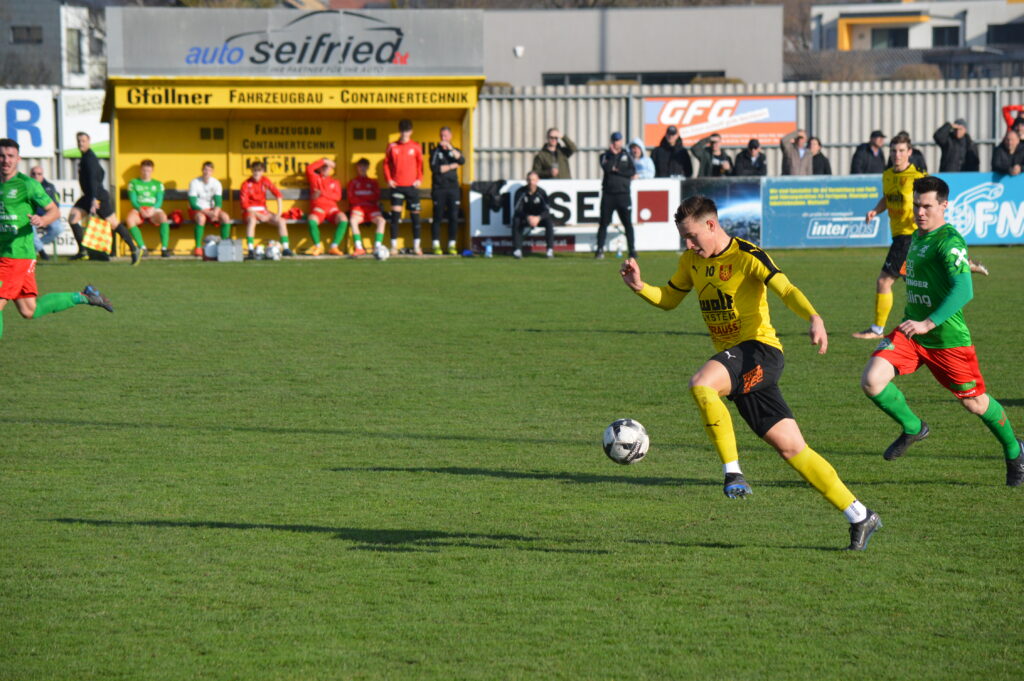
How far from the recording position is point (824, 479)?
5.91 metres

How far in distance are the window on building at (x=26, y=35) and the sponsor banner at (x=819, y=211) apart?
39381mm

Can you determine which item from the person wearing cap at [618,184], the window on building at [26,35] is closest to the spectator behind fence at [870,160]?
the person wearing cap at [618,184]

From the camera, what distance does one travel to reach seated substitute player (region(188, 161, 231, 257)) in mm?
23188

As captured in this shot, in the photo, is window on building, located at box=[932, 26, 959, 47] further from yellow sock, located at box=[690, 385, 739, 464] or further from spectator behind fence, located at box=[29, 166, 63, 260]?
yellow sock, located at box=[690, 385, 739, 464]

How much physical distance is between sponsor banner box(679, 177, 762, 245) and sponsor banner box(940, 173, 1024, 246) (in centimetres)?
337

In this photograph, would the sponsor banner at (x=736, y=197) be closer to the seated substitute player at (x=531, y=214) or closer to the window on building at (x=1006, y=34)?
the seated substitute player at (x=531, y=214)

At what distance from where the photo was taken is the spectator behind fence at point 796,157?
2416 cm

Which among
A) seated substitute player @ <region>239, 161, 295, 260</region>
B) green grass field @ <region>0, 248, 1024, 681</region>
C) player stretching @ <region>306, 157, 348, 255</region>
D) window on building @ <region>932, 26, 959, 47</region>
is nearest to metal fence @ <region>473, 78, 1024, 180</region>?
player stretching @ <region>306, 157, 348, 255</region>

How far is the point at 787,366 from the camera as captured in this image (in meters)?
11.6

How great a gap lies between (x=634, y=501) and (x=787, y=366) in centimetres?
502

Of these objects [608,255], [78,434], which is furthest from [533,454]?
[608,255]

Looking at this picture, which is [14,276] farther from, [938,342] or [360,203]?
[360,203]

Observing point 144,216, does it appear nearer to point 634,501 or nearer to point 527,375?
point 527,375

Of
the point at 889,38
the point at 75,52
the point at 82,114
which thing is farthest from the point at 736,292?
the point at 889,38
